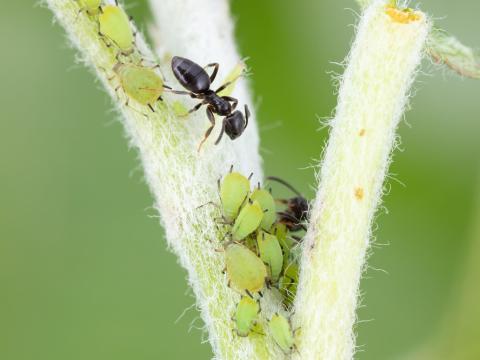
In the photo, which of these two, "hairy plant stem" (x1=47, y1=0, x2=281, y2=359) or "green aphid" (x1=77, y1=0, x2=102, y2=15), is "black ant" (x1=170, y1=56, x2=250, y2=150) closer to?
"hairy plant stem" (x1=47, y1=0, x2=281, y2=359)

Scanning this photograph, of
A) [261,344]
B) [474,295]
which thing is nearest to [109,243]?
[474,295]

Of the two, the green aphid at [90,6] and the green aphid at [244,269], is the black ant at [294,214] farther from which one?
the green aphid at [90,6]

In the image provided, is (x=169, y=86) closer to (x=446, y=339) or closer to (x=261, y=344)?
(x=261, y=344)

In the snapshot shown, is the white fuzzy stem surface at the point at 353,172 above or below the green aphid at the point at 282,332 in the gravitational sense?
above

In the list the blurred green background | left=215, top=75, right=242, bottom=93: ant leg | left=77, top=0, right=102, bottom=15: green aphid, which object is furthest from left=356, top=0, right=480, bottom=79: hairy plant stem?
the blurred green background

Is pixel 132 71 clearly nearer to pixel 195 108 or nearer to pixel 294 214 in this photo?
pixel 195 108

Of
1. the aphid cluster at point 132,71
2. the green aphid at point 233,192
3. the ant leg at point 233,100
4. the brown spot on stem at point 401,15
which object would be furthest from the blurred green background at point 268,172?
the brown spot on stem at point 401,15
